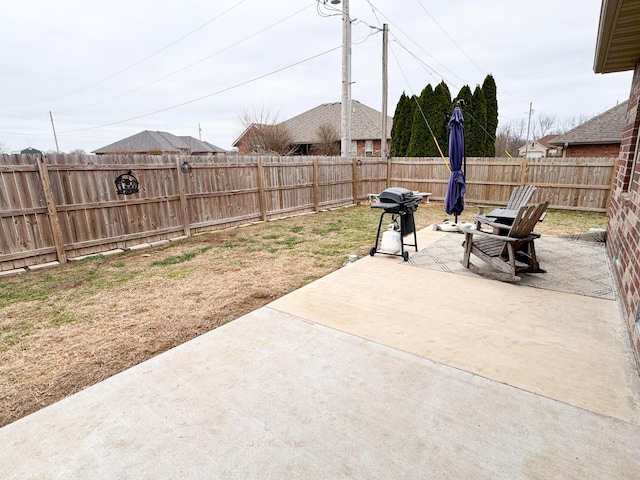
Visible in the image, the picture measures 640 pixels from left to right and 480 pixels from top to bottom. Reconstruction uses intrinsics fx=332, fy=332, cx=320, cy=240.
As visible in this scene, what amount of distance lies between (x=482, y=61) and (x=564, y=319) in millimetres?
21872

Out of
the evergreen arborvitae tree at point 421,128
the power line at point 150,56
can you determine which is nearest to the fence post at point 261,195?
the power line at point 150,56

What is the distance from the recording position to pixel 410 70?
16469mm

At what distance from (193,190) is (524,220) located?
21.1ft

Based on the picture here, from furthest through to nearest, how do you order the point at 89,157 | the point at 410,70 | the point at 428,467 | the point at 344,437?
the point at 410,70 → the point at 89,157 → the point at 344,437 → the point at 428,467

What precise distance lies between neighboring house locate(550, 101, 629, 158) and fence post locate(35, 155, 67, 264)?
19.5 m

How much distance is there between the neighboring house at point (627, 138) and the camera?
2852 millimetres

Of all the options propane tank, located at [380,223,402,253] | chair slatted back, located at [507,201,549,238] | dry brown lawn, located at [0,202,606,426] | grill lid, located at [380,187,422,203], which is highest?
grill lid, located at [380,187,422,203]

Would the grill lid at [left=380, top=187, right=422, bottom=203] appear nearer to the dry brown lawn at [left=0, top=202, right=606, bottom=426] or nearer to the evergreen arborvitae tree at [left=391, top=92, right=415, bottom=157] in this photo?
the dry brown lawn at [left=0, top=202, right=606, bottom=426]

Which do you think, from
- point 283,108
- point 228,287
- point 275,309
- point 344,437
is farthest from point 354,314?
point 283,108

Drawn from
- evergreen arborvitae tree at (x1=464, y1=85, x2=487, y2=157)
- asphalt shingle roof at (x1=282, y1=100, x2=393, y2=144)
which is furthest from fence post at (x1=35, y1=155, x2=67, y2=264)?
asphalt shingle roof at (x1=282, y1=100, x2=393, y2=144)

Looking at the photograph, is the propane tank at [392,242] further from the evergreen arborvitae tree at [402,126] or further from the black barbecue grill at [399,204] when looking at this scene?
the evergreen arborvitae tree at [402,126]

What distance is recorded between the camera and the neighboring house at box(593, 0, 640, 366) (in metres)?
2.85

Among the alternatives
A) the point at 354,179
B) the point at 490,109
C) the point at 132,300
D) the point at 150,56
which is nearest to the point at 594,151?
the point at 490,109

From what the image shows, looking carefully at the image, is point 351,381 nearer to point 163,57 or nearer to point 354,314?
point 354,314
